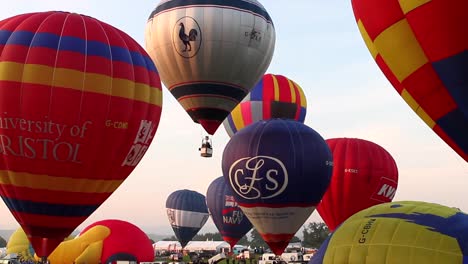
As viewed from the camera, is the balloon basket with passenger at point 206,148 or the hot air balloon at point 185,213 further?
the hot air balloon at point 185,213

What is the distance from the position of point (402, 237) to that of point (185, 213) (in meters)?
31.3

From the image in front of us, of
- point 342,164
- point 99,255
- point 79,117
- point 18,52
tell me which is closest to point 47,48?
point 18,52

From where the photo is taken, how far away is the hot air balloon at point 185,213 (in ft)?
132

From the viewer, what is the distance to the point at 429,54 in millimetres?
9703

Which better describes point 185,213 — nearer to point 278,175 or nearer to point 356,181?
point 356,181

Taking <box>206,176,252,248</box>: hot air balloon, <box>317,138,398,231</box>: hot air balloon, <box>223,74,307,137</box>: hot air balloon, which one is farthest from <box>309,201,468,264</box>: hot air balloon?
<box>206,176,252,248</box>: hot air balloon

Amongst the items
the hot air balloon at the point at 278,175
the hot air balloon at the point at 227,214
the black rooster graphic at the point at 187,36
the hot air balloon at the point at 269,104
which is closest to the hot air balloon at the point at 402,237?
the hot air balloon at the point at 278,175

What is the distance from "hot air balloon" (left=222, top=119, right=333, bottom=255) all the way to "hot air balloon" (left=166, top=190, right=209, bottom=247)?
21.3 m

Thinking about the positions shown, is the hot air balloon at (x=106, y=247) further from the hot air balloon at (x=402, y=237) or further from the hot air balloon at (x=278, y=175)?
the hot air balloon at (x=402, y=237)

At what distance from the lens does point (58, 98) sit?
12914 mm

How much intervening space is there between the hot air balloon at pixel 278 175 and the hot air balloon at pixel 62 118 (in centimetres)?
538

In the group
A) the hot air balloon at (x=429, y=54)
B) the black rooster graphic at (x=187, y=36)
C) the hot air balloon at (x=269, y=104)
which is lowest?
the hot air balloon at (x=429, y=54)

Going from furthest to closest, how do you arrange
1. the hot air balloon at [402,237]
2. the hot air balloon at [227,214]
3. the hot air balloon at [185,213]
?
the hot air balloon at [185,213] < the hot air balloon at [227,214] < the hot air balloon at [402,237]

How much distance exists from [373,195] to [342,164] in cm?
164
